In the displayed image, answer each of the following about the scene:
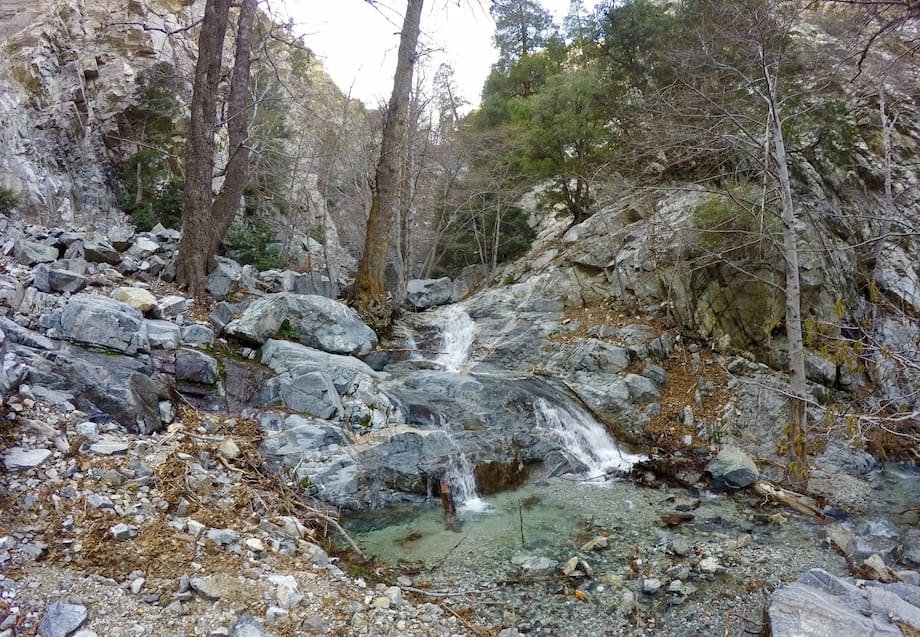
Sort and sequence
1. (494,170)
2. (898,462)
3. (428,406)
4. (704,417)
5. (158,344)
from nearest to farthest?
(158,344) → (428,406) → (898,462) → (704,417) → (494,170)

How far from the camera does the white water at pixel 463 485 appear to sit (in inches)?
246

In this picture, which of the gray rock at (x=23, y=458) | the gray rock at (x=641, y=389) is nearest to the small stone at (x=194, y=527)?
the gray rock at (x=23, y=458)

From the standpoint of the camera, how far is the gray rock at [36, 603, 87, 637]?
8.30 feet

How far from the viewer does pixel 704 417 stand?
898 cm

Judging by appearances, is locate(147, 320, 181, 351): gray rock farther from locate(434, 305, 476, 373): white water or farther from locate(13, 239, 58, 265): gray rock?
locate(434, 305, 476, 373): white water

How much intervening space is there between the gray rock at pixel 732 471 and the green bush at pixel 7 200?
14662 millimetres

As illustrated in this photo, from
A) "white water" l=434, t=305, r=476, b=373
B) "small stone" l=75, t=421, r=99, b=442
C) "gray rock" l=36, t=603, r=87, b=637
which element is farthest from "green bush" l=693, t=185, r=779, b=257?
"gray rock" l=36, t=603, r=87, b=637

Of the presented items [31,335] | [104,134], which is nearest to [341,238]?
[104,134]

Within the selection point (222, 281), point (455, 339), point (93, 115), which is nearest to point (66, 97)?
point (93, 115)

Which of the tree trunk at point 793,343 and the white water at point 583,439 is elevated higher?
the tree trunk at point 793,343

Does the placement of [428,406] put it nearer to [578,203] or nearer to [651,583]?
[651,583]

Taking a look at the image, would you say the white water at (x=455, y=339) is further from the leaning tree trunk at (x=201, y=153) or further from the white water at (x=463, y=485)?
the leaning tree trunk at (x=201, y=153)

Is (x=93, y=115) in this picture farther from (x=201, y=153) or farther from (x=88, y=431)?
(x=88, y=431)

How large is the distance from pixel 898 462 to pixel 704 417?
2894 mm
